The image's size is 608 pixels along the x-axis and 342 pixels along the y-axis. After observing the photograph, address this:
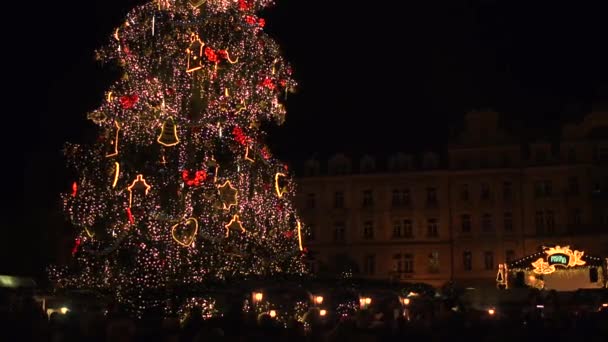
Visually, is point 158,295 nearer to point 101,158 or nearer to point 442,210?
point 101,158

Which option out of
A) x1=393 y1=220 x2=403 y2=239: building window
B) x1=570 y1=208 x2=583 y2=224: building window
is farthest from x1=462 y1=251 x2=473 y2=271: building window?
x1=570 y1=208 x2=583 y2=224: building window

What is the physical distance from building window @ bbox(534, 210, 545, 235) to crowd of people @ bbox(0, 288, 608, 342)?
3982 cm

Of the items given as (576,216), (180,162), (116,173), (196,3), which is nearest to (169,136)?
(180,162)

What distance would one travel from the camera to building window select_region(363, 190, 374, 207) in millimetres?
53406

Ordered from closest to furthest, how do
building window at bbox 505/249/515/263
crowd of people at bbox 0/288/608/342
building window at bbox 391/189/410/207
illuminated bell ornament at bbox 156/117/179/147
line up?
crowd of people at bbox 0/288/608/342
illuminated bell ornament at bbox 156/117/179/147
building window at bbox 505/249/515/263
building window at bbox 391/189/410/207

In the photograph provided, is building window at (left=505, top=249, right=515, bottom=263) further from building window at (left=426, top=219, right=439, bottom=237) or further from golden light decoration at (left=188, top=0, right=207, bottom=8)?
golden light decoration at (left=188, top=0, right=207, bottom=8)

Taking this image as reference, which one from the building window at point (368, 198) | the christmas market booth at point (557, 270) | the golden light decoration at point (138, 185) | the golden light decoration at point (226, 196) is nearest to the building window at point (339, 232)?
the building window at point (368, 198)

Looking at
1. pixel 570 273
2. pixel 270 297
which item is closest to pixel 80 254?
A: pixel 270 297

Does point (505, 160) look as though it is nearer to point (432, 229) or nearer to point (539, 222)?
point (539, 222)

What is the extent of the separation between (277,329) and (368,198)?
44.4 m

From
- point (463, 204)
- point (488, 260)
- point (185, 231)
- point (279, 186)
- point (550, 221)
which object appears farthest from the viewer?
point (463, 204)

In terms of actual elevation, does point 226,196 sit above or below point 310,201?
Answer: below

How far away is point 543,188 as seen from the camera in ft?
165

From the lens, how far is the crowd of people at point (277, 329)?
7.19 m
